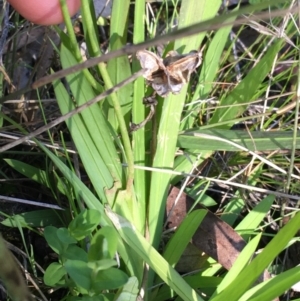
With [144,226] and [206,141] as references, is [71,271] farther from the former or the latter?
[206,141]

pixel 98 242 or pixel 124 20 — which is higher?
pixel 124 20

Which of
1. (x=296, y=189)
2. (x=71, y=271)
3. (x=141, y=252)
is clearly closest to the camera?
(x=71, y=271)

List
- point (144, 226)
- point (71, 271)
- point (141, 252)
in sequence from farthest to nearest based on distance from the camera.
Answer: point (144, 226)
point (141, 252)
point (71, 271)

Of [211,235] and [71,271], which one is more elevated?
[71,271]

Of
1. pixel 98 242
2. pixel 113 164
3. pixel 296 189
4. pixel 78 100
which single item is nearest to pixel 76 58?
pixel 78 100

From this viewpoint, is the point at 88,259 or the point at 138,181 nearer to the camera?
the point at 88,259

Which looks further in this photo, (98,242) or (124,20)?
(124,20)

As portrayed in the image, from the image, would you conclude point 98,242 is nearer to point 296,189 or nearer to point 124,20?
point 124,20

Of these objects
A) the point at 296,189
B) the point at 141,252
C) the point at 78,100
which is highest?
the point at 78,100

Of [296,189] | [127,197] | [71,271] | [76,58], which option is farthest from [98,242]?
[296,189]
